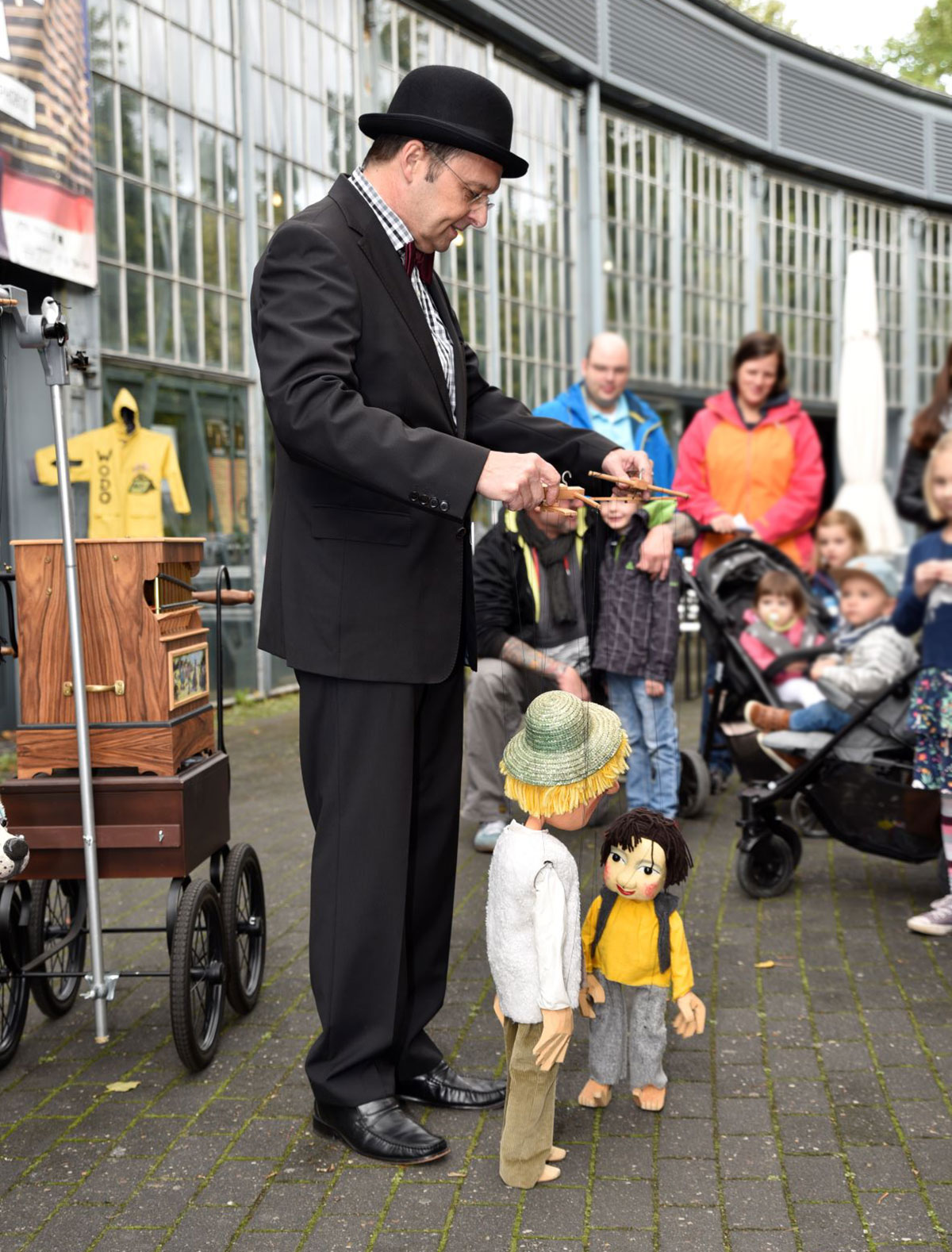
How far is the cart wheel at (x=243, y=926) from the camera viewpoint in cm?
404

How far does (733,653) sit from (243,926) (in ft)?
10.9

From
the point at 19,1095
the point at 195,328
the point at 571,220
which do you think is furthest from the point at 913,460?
the point at 571,220

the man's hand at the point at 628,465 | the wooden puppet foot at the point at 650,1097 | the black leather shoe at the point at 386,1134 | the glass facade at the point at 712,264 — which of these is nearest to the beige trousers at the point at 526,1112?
the black leather shoe at the point at 386,1134

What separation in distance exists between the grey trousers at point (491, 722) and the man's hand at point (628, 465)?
556 mm

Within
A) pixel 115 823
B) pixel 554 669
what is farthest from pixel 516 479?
pixel 115 823

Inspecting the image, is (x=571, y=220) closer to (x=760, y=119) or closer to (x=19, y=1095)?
(x=760, y=119)

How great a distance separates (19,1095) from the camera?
367cm

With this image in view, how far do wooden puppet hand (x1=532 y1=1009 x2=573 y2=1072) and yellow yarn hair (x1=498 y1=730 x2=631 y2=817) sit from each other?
438 mm

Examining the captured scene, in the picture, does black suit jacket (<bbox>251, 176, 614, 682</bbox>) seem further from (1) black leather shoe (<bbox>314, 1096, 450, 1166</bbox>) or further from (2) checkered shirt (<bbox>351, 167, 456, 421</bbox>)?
(1) black leather shoe (<bbox>314, 1096, 450, 1166</bbox>)

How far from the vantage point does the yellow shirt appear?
334 cm

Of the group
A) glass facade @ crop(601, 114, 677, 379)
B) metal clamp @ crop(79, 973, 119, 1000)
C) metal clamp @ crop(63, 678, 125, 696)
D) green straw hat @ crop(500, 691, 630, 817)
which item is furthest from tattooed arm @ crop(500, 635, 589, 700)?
glass facade @ crop(601, 114, 677, 379)

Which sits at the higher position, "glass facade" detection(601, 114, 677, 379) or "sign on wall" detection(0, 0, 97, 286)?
"glass facade" detection(601, 114, 677, 379)

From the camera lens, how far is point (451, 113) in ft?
9.92

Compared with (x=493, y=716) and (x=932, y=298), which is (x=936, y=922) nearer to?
(x=493, y=716)
